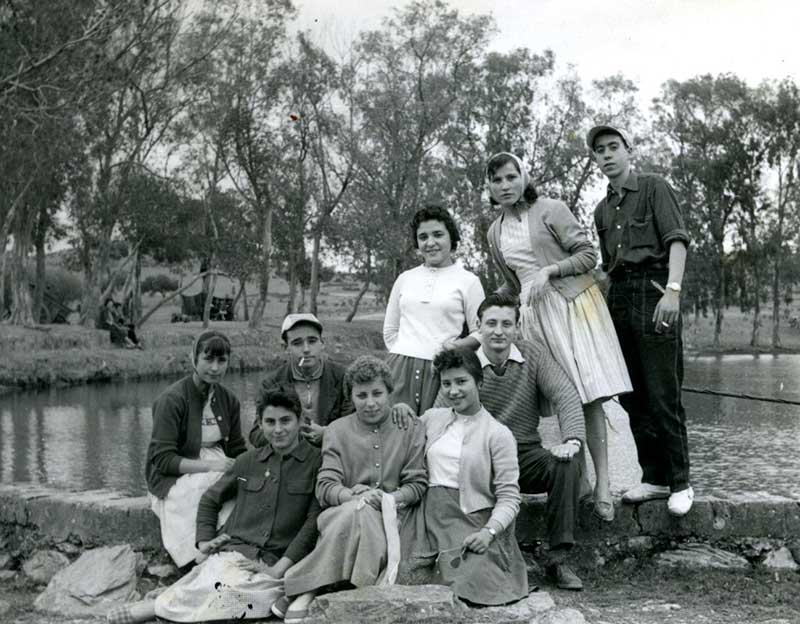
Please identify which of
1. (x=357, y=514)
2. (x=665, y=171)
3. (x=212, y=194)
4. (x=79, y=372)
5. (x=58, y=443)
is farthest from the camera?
(x=665, y=171)

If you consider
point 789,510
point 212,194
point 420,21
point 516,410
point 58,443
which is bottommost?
point 58,443

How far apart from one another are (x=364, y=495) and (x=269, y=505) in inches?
19.4

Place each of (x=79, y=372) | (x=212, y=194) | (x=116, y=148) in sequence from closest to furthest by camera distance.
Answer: (x=79, y=372) → (x=116, y=148) → (x=212, y=194)

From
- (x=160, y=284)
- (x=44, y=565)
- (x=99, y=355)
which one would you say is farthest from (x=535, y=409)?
(x=160, y=284)

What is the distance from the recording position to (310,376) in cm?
425

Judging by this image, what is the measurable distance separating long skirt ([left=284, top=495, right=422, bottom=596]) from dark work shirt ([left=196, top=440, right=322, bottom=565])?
7.4 inches

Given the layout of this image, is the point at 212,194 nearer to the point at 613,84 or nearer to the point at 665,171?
the point at 613,84

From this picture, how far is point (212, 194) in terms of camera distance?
34469 mm

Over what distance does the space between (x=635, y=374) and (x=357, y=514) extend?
146 centimetres

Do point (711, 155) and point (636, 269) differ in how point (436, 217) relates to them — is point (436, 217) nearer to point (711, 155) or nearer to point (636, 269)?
point (636, 269)

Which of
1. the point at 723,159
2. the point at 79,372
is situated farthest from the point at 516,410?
the point at 723,159

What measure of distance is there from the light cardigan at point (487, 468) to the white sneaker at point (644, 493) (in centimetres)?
73

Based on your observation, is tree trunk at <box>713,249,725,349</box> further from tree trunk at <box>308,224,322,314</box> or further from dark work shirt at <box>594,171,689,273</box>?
dark work shirt at <box>594,171,689,273</box>

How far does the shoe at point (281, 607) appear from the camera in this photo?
352 centimetres
